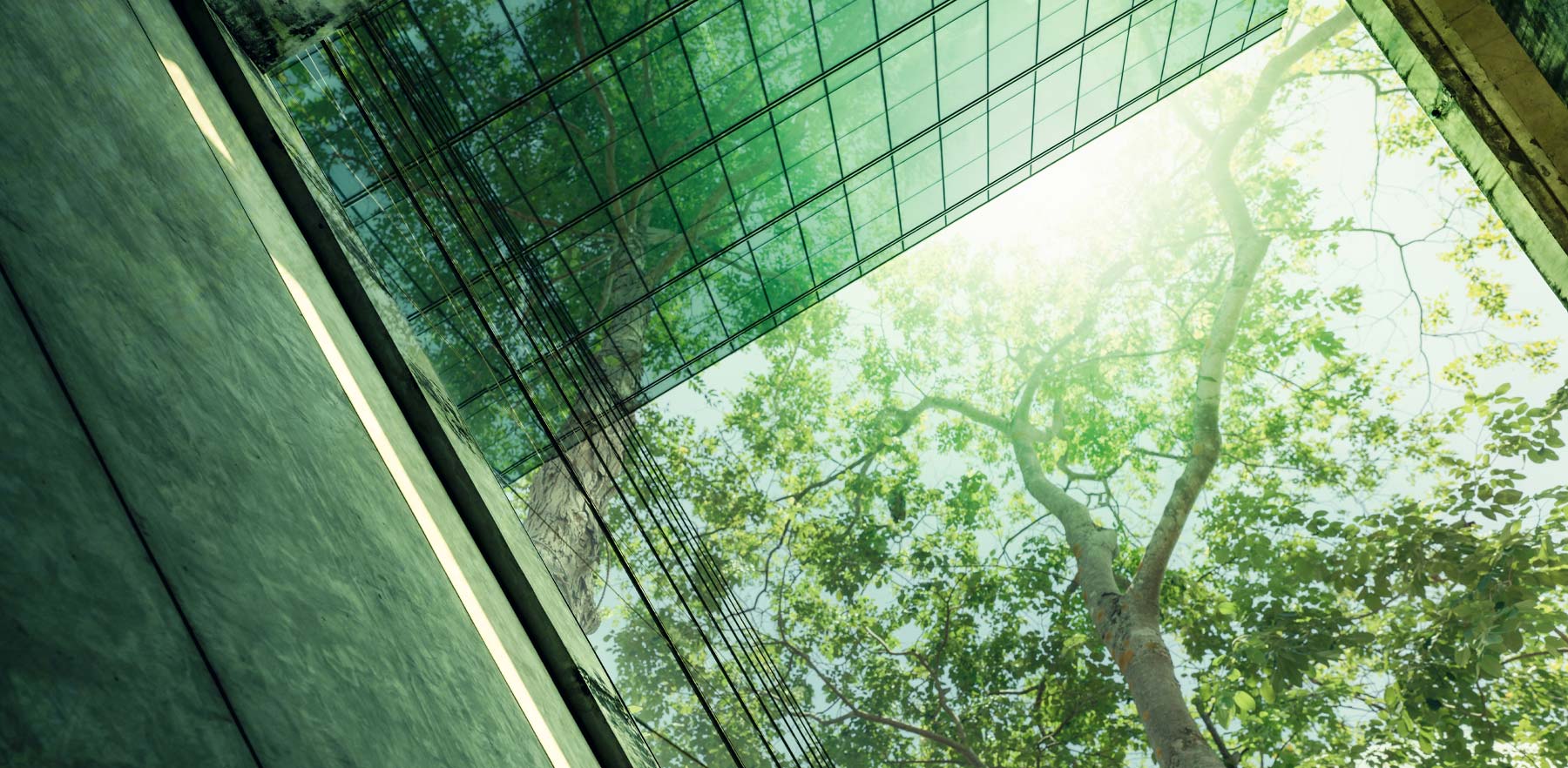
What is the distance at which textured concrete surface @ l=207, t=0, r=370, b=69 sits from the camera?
20.2 ft

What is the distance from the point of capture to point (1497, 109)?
506 centimetres

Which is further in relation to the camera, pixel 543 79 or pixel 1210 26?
pixel 1210 26

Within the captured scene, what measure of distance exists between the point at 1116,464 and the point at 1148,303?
490cm

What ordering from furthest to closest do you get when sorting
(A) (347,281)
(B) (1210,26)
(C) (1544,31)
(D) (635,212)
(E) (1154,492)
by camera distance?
(E) (1154,492)
(B) (1210,26)
(D) (635,212)
(A) (347,281)
(C) (1544,31)

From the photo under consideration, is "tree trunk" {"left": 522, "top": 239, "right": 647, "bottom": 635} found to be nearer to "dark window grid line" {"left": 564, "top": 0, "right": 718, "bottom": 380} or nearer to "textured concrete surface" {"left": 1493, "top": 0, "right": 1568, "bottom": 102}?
"dark window grid line" {"left": 564, "top": 0, "right": 718, "bottom": 380}

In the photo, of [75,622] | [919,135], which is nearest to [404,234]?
[919,135]

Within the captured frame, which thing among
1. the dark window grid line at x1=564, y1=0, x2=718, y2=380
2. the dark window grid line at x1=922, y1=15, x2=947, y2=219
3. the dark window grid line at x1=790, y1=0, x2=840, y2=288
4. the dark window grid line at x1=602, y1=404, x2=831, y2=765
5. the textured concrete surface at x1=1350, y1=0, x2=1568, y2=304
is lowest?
the textured concrete surface at x1=1350, y1=0, x2=1568, y2=304

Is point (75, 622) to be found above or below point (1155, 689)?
above

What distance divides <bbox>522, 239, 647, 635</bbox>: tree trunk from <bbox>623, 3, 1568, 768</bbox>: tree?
6.41 metres

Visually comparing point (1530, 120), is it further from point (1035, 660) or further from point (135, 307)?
point (1035, 660)

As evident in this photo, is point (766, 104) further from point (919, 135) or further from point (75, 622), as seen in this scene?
point (75, 622)

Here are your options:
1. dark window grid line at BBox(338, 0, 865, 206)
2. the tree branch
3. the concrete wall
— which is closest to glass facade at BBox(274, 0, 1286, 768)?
dark window grid line at BBox(338, 0, 865, 206)

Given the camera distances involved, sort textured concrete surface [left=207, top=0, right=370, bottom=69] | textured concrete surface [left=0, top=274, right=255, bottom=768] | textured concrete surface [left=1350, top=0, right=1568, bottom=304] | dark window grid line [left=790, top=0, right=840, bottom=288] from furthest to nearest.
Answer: dark window grid line [left=790, top=0, right=840, bottom=288] → textured concrete surface [left=207, top=0, right=370, bottom=69] → textured concrete surface [left=1350, top=0, right=1568, bottom=304] → textured concrete surface [left=0, top=274, right=255, bottom=768]

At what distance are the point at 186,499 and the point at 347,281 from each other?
316 centimetres
